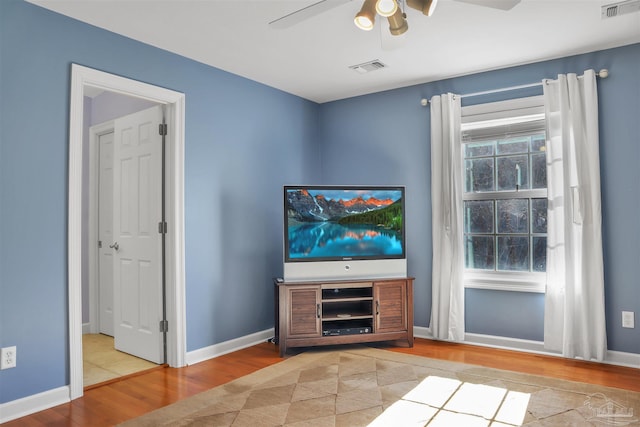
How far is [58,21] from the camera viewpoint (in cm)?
274

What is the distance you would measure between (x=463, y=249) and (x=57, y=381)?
3.19 metres

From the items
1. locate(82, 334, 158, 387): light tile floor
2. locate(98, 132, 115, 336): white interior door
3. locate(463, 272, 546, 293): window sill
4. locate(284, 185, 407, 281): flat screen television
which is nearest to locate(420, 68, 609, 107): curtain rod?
locate(284, 185, 407, 281): flat screen television

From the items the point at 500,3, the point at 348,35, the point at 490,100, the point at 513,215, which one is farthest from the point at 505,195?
the point at 500,3

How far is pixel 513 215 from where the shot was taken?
3.90 metres

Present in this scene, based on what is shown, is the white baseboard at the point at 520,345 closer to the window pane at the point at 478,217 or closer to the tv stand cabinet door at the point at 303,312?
the window pane at the point at 478,217

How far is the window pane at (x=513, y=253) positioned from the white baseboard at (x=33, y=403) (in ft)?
11.3

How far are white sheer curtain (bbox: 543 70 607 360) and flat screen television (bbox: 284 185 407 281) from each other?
121cm

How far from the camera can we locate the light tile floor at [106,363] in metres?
3.21

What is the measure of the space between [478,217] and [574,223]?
831mm

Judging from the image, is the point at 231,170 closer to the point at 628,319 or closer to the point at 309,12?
the point at 309,12

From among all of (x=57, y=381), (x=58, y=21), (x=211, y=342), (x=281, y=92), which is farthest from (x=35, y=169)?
(x=281, y=92)

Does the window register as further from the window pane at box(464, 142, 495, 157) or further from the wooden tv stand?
the wooden tv stand

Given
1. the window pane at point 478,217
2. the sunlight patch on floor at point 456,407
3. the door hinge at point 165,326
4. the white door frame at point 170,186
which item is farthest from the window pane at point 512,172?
the door hinge at point 165,326

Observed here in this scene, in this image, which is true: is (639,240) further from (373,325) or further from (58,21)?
(58,21)
